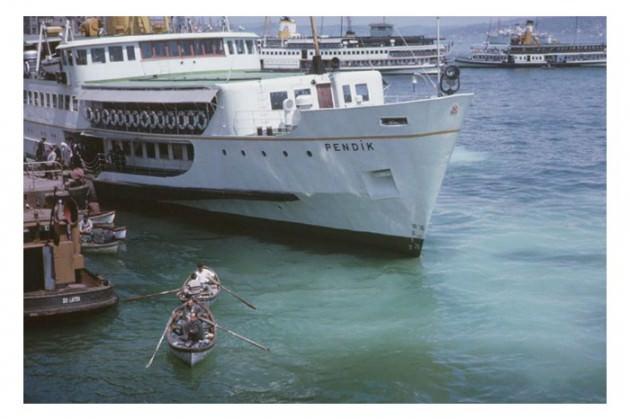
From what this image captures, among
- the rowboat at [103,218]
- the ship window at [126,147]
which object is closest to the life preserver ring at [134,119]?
the ship window at [126,147]

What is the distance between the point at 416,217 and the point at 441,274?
1.49m

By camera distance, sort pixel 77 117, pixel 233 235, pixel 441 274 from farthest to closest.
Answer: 1. pixel 77 117
2. pixel 233 235
3. pixel 441 274

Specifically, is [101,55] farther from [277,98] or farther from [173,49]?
[277,98]

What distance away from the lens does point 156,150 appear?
1001 inches

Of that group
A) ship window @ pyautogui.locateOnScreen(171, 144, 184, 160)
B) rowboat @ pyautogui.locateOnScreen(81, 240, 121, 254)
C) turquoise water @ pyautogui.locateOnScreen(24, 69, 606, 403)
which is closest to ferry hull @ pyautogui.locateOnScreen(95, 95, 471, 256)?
turquoise water @ pyautogui.locateOnScreen(24, 69, 606, 403)

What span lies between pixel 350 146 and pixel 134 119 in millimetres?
7470

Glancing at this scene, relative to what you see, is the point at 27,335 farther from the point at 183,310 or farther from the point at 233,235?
the point at 233,235

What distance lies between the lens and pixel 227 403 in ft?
47.3

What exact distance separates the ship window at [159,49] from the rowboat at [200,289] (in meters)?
10.6

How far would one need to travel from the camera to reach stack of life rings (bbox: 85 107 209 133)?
77.0 ft

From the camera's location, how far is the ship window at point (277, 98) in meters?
23.1

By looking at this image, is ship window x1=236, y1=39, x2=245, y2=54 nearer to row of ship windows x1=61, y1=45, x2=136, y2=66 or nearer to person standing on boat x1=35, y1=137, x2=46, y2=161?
row of ship windows x1=61, y1=45, x2=136, y2=66

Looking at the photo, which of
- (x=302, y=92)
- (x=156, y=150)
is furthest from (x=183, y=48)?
(x=302, y=92)
